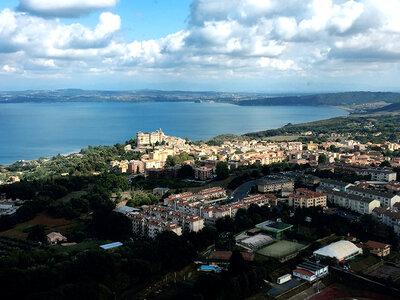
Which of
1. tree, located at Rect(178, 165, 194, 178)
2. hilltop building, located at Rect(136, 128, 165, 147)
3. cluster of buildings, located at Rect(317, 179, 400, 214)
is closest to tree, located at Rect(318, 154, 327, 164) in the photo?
tree, located at Rect(178, 165, 194, 178)

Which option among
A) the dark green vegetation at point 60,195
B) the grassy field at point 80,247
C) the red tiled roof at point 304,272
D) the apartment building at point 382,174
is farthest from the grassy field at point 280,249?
the apartment building at point 382,174

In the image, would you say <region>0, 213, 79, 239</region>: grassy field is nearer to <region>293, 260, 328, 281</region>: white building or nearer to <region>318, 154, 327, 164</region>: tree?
<region>293, 260, 328, 281</region>: white building

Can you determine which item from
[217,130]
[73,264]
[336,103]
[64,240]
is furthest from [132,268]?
[336,103]

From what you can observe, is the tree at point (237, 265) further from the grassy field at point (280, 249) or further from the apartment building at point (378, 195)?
the apartment building at point (378, 195)

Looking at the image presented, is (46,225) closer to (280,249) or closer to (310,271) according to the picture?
(280,249)

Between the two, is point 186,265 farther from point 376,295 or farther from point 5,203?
point 5,203

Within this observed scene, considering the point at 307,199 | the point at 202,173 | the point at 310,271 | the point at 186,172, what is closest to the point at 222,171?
the point at 202,173
